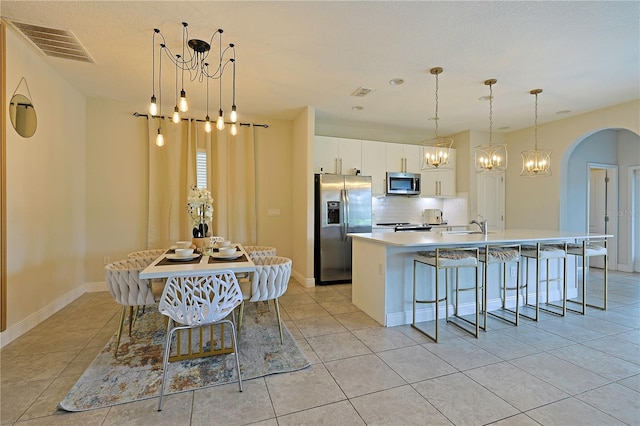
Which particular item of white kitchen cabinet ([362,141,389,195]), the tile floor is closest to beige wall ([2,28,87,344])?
the tile floor

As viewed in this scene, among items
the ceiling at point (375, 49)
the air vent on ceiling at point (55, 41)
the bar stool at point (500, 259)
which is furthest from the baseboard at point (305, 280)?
the air vent on ceiling at point (55, 41)

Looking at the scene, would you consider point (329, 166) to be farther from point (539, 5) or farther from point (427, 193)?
point (539, 5)

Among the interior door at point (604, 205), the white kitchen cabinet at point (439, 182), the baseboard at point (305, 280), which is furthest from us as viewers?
the white kitchen cabinet at point (439, 182)

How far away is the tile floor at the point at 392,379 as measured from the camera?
176 cm

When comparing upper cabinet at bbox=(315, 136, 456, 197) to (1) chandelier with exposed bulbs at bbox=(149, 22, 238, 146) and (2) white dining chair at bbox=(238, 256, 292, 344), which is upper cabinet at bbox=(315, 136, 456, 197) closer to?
(1) chandelier with exposed bulbs at bbox=(149, 22, 238, 146)

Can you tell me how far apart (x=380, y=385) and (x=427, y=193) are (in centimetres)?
463

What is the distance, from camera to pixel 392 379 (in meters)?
2.13

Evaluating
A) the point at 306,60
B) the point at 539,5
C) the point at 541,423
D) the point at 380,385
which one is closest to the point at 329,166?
the point at 306,60

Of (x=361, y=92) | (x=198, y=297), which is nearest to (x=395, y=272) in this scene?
(x=198, y=297)

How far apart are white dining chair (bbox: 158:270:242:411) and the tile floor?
290mm

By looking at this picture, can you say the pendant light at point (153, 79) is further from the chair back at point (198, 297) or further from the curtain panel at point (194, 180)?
the chair back at point (198, 297)

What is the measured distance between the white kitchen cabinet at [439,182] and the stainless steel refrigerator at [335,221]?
1.73 meters

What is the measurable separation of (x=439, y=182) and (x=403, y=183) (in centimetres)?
96

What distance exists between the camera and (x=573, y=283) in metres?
4.13
